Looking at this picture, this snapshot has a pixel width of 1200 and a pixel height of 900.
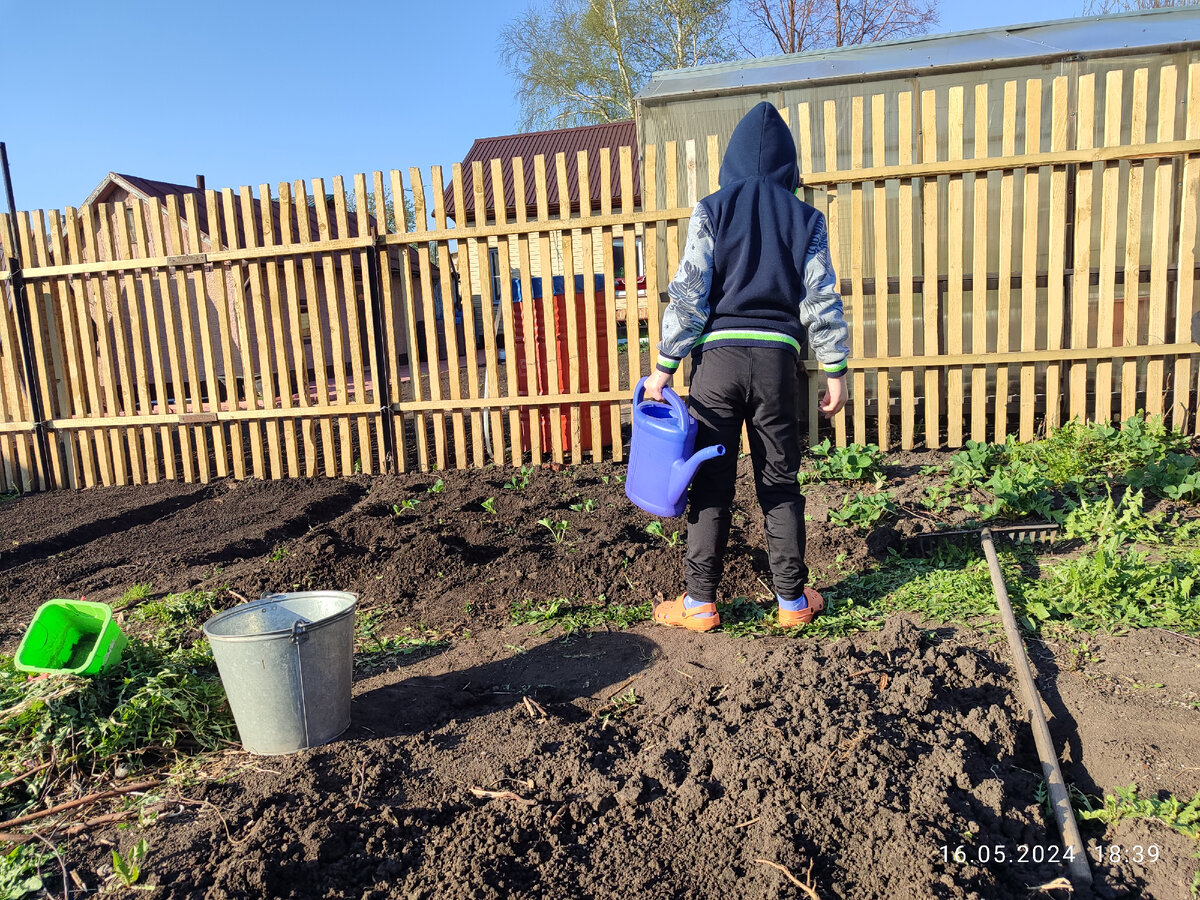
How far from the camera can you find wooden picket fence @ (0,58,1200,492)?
16.9 ft

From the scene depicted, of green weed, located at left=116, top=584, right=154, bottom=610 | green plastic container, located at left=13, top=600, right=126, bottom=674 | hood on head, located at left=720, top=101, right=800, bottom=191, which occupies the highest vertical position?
hood on head, located at left=720, top=101, right=800, bottom=191

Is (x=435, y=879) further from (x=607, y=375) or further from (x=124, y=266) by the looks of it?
(x=124, y=266)

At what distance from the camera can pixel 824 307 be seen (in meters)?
3.06

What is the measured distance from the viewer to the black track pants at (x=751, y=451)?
10.0 ft

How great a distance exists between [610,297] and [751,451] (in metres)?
2.87

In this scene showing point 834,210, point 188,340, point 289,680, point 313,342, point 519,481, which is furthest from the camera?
point 188,340

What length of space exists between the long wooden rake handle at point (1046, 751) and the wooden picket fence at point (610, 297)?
2720 millimetres

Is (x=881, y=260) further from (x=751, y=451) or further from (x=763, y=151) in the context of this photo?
(x=751, y=451)

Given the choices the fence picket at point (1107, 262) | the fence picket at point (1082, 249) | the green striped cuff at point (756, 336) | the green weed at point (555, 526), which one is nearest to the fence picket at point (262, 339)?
the green weed at point (555, 526)

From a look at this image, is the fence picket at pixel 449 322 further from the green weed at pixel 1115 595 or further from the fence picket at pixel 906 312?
the green weed at pixel 1115 595

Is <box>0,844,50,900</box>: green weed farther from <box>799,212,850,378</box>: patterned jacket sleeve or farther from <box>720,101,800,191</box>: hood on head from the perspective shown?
<box>720,101,800,191</box>: hood on head

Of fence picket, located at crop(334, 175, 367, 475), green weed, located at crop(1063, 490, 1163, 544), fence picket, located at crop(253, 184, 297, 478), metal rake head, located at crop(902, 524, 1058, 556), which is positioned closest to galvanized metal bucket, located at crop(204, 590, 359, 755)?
metal rake head, located at crop(902, 524, 1058, 556)

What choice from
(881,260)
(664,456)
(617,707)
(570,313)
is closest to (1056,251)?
(881,260)

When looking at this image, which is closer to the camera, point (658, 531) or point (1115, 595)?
point (1115, 595)
